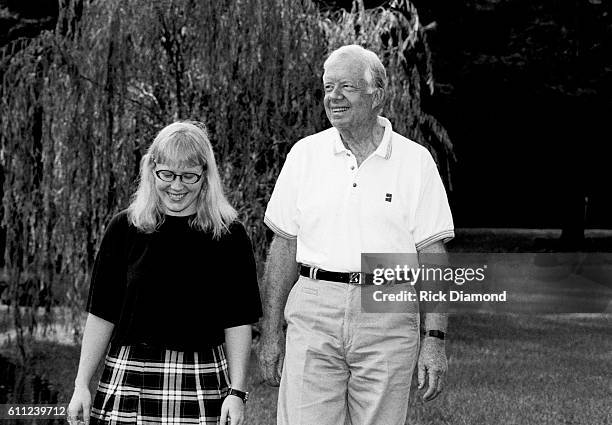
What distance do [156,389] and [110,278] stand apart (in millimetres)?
394

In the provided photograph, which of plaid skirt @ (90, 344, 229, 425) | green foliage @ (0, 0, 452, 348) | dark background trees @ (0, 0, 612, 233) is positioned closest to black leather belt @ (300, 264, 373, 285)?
plaid skirt @ (90, 344, 229, 425)

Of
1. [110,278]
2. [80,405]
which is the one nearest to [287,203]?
[110,278]

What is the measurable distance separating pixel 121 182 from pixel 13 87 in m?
1.22

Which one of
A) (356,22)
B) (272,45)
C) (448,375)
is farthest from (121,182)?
(448,375)

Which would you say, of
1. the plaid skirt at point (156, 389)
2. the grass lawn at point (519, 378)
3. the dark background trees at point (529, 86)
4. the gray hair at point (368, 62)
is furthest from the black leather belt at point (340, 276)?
the dark background trees at point (529, 86)

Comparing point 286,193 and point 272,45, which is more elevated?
point 272,45

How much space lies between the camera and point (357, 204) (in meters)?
3.44

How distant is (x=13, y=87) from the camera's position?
803 centimetres

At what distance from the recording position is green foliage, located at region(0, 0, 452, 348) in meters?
7.90

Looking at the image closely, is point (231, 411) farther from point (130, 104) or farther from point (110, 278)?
point (130, 104)

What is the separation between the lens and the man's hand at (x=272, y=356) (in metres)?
3.51

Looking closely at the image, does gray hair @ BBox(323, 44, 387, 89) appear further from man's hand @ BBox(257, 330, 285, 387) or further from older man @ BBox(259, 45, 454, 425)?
man's hand @ BBox(257, 330, 285, 387)

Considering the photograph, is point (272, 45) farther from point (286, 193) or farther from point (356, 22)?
point (286, 193)

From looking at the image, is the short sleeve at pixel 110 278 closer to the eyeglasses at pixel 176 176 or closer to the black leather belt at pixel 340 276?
the eyeglasses at pixel 176 176
